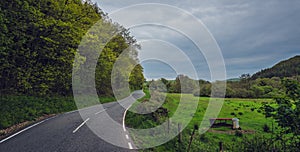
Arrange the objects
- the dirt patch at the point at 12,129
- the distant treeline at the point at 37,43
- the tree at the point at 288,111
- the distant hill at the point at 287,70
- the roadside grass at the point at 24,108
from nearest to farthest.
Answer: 1. the tree at the point at 288,111
2. the distant hill at the point at 287,70
3. the dirt patch at the point at 12,129
4. the roadside grass at the point at 24,108
5. the distant treeline at the point at 37,43

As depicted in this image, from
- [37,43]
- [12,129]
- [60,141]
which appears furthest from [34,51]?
[60,141]

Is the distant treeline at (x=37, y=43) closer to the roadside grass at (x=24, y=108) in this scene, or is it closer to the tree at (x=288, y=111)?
the roadside grass at (x=24, y=108)

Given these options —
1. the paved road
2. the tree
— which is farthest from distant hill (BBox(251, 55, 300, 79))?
the paved road

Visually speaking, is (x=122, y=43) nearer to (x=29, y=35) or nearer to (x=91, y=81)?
(x=91, y=81)

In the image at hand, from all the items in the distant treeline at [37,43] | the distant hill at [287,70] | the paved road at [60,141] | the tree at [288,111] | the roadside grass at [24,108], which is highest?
the distant treeline at [37,43]

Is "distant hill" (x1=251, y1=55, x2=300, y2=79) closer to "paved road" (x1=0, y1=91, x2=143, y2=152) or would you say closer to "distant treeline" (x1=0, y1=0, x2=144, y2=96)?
"paved road" (x1=0, y1=91, x2=143, y2=152)

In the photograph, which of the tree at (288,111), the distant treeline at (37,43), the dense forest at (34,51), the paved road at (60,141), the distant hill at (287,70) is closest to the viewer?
the tree at (288,111)

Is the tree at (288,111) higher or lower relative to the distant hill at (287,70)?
lower

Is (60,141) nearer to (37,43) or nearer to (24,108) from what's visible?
(24,108)

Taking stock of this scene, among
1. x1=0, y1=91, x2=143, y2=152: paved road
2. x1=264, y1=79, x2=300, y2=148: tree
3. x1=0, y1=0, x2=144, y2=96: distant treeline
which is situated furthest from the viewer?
x1=0, y1=0, x2=144, y2=96: distant treeline

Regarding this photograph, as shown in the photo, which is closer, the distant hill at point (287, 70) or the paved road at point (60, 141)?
the paved road at point (60, 141)

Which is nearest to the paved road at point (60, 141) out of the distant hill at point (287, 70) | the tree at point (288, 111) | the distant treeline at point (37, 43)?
the tree at point (288, 111)

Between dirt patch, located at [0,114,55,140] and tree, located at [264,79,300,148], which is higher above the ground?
tree, located at [264,79,300,148]

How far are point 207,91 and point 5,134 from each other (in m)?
23.4
